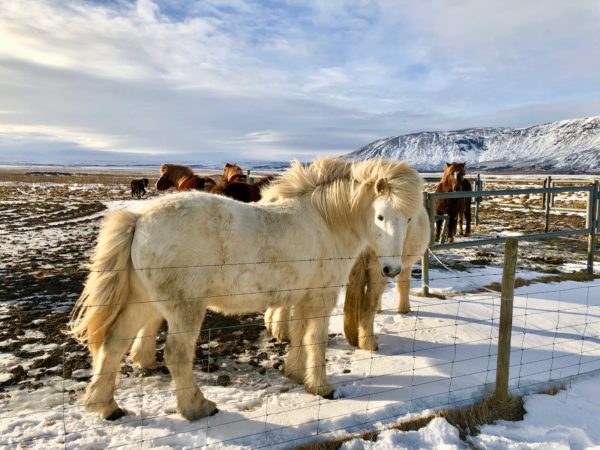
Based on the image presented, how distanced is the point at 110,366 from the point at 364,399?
88.8 inches

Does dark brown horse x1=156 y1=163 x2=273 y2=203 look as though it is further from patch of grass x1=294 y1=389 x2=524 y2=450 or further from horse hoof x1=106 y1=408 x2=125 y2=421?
patch of grass x1=294 y1=389 x2=524 y2=450

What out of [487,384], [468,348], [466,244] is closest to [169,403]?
[487,384]

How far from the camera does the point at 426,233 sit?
536 cm

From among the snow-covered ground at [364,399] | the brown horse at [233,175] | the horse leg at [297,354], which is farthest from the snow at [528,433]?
the brown horse at [233,175]

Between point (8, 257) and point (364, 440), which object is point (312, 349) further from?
point (8, 257)

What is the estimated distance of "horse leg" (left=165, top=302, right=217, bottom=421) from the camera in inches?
123

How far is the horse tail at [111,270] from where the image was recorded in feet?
10.2

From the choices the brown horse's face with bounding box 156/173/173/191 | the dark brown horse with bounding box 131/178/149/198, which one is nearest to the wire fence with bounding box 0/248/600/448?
the brown horse's face with bounding box 156/173/173/191

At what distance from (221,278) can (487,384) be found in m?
2.83

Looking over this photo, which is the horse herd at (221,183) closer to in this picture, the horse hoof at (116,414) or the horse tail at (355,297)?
the horse tail at (355,297)

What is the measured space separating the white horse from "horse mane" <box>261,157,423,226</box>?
0.01 meters

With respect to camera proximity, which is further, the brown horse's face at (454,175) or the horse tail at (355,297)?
the brown horse's face at (454,175)

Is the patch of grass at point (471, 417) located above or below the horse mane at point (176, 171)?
below

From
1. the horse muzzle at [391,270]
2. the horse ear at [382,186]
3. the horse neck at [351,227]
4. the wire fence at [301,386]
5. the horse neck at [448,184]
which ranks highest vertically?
the horse neck at [448,184]
